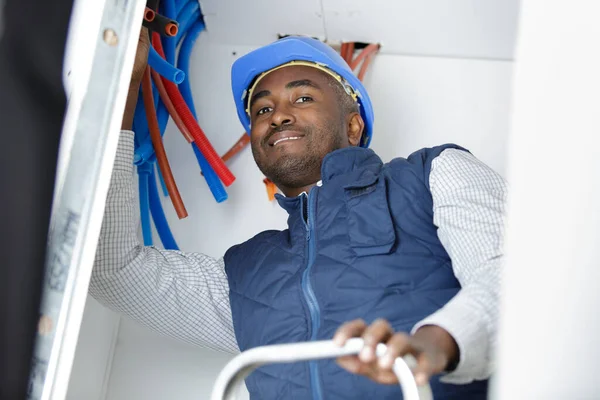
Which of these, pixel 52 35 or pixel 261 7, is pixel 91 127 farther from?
pixel 261 7

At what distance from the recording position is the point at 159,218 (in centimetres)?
184

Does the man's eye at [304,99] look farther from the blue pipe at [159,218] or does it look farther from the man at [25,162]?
the man at [25,162]

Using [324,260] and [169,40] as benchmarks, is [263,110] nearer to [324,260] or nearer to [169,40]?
[169,40]

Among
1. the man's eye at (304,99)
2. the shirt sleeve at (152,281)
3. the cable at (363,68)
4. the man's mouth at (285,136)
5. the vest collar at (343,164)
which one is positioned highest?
the cable at (363,68)

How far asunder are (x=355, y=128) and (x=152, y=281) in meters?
0.60

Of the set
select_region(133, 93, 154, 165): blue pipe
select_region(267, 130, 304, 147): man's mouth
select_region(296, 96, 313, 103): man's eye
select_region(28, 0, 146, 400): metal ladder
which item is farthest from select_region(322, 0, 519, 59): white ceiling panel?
select_region(28, 0, 146, 400): metal ladder

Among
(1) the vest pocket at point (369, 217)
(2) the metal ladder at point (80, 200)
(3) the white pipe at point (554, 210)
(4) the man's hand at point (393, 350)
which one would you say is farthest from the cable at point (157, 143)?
(3) the white pipe at point (554, 210)

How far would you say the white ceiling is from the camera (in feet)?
6.45

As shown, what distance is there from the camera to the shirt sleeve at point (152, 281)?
1472mm

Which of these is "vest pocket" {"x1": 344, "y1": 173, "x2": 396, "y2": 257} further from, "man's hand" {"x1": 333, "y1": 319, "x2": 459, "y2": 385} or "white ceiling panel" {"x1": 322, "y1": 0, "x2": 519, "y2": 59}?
"white ceiling panel" {"x1": 322, "y1": 0, "x2": 519, "y2": 59}

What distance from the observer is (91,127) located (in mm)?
968

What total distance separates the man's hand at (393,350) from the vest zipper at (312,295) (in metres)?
0.35

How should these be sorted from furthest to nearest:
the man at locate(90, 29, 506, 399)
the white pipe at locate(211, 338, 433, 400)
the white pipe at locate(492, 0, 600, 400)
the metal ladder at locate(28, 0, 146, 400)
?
the man at locate(90, 29, 506, 399) → the metal ladder at locate(28, 0, 146, 400) → the white pipe at locate(211, 338, 433, 400) → the white pipe at locate(492, 0, 600, 400)

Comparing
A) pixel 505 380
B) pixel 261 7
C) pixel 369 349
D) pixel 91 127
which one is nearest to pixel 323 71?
pixel 261 7
